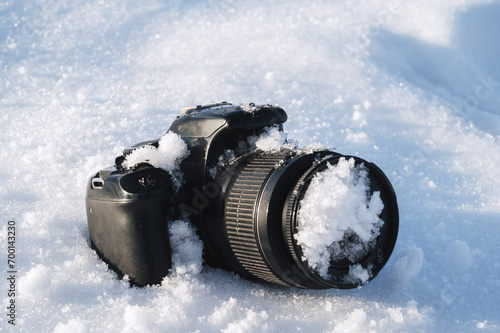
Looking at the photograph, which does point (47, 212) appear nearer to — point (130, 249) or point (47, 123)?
point (130, 249)

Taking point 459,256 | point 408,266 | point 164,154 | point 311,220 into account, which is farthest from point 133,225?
point 459,256

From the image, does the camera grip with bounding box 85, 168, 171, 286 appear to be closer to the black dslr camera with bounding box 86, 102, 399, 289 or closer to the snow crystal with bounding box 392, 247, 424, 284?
the black dslr camera with bounding box 86, 102, 399, 289

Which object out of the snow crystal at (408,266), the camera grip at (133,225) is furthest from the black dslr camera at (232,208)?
the snow crystal at (408,266)

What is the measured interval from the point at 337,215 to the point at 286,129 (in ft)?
2.42

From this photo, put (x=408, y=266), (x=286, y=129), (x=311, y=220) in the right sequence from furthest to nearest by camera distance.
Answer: (x=286, y=129)
(x=408, y=266)
(x=311, y=220)

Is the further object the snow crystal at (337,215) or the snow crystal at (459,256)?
the snow crystal at (459,256)

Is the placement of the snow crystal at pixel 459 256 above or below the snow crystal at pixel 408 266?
below

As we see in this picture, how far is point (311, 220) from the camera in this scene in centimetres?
82

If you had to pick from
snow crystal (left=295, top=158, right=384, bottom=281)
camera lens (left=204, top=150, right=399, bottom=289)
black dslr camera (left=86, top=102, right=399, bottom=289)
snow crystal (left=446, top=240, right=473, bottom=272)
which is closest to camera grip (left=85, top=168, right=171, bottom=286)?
black dslr camera (left=86, top=102, right=399, bottom=289)

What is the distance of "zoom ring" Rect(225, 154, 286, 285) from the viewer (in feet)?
2.91

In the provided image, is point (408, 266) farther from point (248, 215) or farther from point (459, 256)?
point (248, 215)

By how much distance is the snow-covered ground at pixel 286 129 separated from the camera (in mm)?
915

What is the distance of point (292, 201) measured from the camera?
2.72ft

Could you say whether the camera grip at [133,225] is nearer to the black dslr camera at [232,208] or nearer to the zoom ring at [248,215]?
the black dslr camera at [232,208]
